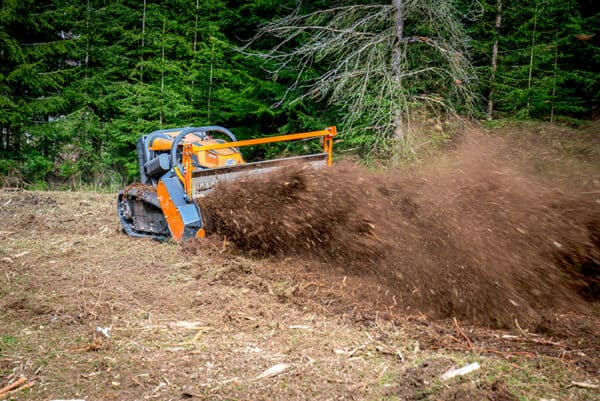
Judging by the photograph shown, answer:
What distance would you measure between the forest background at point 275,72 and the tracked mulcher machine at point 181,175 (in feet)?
11.1

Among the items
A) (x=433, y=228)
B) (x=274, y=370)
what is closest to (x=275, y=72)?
(x=433, y=228)

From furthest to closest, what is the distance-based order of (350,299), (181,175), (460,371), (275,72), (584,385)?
(275,72) → (181,175) → (350,299) → (460,371) → (584,385)

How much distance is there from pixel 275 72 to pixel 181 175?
17.4 ft

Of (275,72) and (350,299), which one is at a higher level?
(275,72)

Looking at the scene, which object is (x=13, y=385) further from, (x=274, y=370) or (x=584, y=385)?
(x=584, y=385)

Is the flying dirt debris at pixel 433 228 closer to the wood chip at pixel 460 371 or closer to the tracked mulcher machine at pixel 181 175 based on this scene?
the tracked mulcher machine at pixel 181 175

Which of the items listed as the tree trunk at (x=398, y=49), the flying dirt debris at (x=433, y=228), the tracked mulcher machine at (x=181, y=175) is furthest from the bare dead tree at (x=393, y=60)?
the flying dirt debris at (x=433, y=228)

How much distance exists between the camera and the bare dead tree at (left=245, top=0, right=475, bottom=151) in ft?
30.4

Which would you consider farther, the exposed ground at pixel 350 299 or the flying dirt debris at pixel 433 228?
the flying dirt debris at pixel 433 228

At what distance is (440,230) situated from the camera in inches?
184

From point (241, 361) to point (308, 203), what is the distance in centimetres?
248

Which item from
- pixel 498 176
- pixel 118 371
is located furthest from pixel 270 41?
pixel 118 371

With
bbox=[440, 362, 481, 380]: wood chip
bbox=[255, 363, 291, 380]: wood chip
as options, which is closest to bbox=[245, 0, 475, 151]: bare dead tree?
bbox=[440, 362, 481, 380]: wood chip

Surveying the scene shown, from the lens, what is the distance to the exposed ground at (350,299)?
289cm
